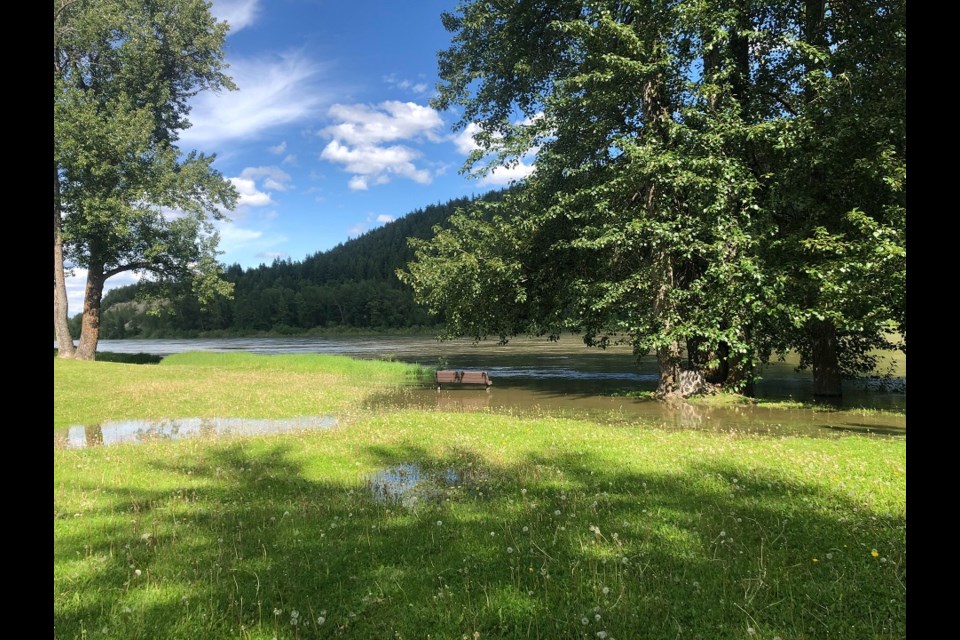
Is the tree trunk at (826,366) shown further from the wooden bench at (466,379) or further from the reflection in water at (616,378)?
the wooden bench at (466,379)

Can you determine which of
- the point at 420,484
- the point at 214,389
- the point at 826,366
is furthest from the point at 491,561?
the point at 214,389

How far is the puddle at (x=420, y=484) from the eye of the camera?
31.6 ft

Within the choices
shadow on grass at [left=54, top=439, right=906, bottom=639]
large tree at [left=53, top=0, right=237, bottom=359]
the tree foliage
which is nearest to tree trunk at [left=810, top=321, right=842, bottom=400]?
the tree foliage

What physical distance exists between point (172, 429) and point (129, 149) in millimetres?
32074

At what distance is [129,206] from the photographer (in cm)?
4053

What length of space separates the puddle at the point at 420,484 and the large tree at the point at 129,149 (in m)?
35.7

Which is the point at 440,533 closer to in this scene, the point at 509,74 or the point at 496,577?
the point at 496,577

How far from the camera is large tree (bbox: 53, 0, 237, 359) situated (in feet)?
123

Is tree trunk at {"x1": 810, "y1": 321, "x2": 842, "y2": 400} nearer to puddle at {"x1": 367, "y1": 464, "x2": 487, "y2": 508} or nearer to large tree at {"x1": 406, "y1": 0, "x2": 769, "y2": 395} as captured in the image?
large tree at {"x1": 406, "y1": 0, "x2": 769, "y2": 395}

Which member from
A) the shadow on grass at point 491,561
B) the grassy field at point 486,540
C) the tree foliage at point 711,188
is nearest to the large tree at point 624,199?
the tree foliage at point 711,188

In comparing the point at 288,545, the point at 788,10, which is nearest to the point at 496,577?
the point at 288,545

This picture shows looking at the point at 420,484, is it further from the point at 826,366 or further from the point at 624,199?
the point at 826,366
